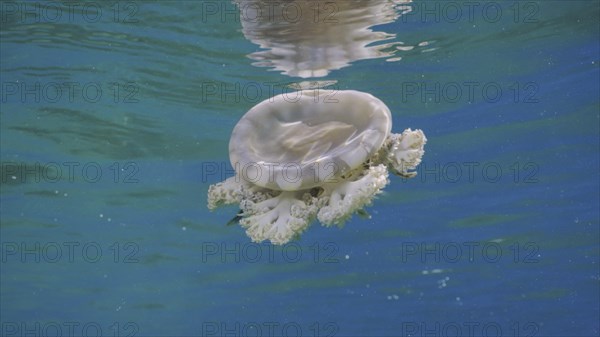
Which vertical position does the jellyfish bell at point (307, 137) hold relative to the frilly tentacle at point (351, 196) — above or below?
above

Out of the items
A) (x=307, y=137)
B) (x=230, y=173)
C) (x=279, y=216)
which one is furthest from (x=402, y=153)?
(x=230, y=173)

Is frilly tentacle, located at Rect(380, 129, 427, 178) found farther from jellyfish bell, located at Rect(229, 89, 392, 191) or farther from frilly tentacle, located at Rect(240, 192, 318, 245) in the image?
frilly tentacle, located at Rect(240, 192, 318, 245)

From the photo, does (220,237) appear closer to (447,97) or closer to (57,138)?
(57,138)

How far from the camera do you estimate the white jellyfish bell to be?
5.13 metres

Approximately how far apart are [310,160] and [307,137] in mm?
Answer: 551

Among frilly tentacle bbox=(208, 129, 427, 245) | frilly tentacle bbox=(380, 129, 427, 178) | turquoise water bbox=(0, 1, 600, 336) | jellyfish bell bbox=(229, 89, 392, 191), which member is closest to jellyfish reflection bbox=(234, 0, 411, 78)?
turquoise water bbox=(0, 1, 600, 336)

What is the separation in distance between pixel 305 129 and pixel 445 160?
41.6 ft

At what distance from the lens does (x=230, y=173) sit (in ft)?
61.0

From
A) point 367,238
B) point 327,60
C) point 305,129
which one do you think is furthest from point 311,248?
point 305,129

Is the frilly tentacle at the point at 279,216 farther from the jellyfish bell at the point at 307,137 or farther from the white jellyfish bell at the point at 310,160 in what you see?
the jellyfish bell at the point at 307,137

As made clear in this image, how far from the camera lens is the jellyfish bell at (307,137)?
5.14m

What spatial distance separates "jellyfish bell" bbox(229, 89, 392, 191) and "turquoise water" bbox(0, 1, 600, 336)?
4.46 m

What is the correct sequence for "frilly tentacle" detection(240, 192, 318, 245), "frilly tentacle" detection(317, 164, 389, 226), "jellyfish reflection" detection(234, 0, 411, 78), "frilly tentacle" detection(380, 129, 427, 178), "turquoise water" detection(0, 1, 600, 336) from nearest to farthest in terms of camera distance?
1. "frilly tentacle" detection(317, 164, 389, 226)
2. "frilly tentacle" detection(240, 192, 318, 245)
3. "frilly tentacle" detection(380, 129, 427, 178)
4. "jellyfish reflection" detection(234, 0, 411, 78)
5. "turquoise water" detection(0, 1, 600, 336)

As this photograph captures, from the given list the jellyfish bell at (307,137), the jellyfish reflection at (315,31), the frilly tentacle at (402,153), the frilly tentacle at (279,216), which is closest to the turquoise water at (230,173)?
the jellyfish reflection at (315,31)
